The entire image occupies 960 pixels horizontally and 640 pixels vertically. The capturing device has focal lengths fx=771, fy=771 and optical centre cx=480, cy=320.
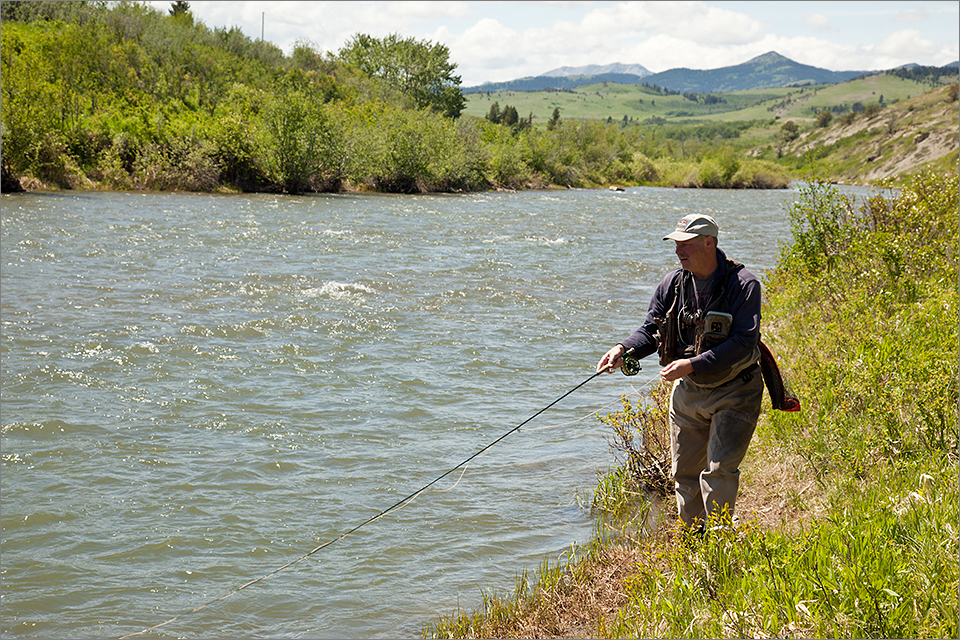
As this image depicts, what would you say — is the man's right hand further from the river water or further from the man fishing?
the river water

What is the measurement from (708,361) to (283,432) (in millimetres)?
5255

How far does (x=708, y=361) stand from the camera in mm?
4660

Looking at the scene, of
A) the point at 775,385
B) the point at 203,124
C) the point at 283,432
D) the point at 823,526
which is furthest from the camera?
the point at 203,124

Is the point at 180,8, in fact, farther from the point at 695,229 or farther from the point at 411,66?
the point at 695,229

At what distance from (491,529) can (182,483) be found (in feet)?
9.54

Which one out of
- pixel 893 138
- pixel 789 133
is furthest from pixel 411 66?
pixel 789 133

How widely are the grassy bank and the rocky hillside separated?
85.7 metres

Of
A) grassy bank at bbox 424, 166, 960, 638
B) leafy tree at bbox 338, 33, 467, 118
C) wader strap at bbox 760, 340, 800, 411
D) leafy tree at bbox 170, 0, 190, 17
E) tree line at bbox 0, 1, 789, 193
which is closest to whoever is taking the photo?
grassy bank at bbox 424, 166, 960, 638

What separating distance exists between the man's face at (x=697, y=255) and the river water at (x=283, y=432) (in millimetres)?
2466

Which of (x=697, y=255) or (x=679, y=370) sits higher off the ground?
(x=697, y=255)

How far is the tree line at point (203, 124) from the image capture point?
34.1 meters

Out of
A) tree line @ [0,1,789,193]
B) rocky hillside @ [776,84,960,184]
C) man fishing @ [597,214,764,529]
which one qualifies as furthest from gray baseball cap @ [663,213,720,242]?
rocky hillside @ [776,84,960,184]

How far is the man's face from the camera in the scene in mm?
4801

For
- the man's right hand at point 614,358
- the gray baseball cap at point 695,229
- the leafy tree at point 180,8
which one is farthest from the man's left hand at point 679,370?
the leafy tree at point 180,8
